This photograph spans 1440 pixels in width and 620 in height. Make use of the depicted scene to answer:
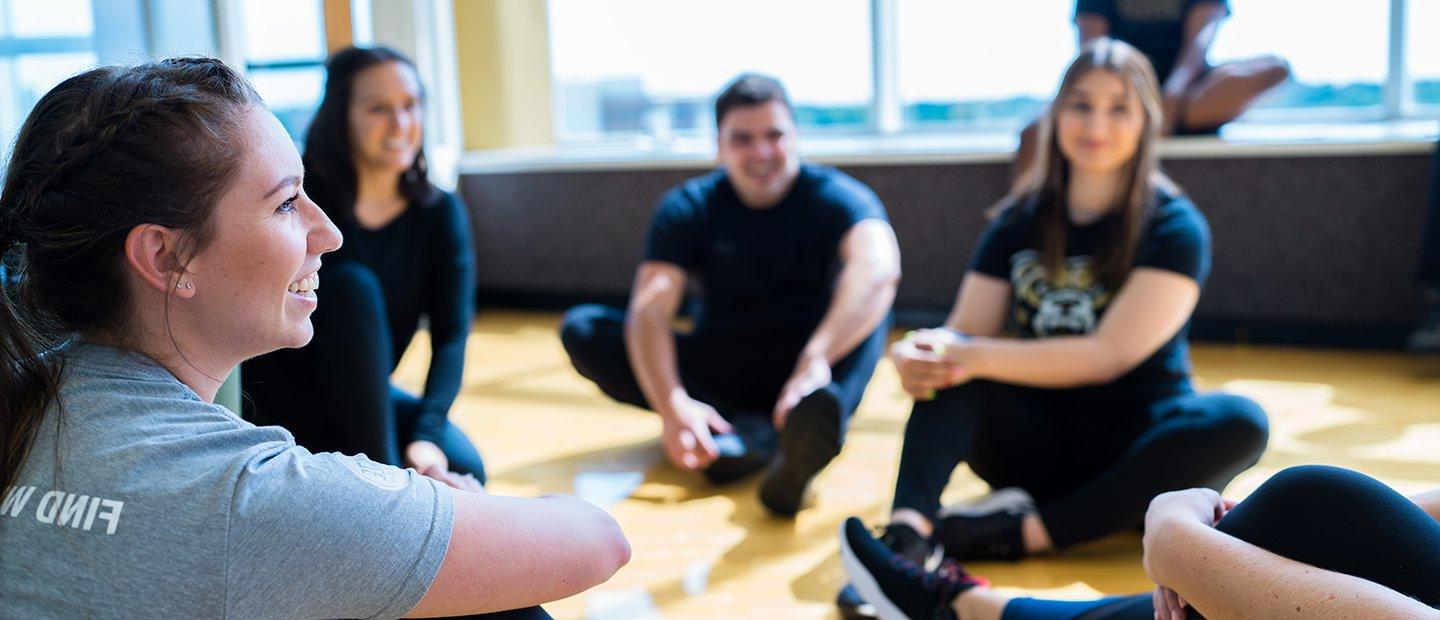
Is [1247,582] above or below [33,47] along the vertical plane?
below

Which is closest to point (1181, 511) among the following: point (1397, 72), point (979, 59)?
point (1397, 72)

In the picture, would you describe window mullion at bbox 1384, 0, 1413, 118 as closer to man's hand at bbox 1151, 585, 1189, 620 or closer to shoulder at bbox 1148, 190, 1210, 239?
shoulder at bbox 1148, 190, 1210, 239

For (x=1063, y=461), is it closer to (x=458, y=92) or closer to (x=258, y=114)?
(x=258, y=114)

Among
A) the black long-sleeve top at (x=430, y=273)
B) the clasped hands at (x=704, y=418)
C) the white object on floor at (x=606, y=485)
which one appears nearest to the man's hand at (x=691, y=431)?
the clasped hands at (x=704, y=418)

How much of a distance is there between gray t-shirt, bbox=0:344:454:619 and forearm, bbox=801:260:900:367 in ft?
5.50

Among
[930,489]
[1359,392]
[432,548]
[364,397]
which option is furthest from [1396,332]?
[432,548]

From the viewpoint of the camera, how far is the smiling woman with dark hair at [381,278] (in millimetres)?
2006

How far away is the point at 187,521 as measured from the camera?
754mm

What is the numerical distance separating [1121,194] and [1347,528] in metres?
1.14

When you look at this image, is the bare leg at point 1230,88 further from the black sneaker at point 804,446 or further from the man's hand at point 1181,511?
the man's hand at point 1181,511

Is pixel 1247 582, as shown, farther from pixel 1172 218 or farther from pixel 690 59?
pixel 690 59

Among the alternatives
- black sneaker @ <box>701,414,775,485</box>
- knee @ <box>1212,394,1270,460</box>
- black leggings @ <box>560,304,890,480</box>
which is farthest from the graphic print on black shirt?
black sneaker @ <box>701,414,775,485</box>

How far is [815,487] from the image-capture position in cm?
249

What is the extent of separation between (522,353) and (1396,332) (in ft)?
8.71
